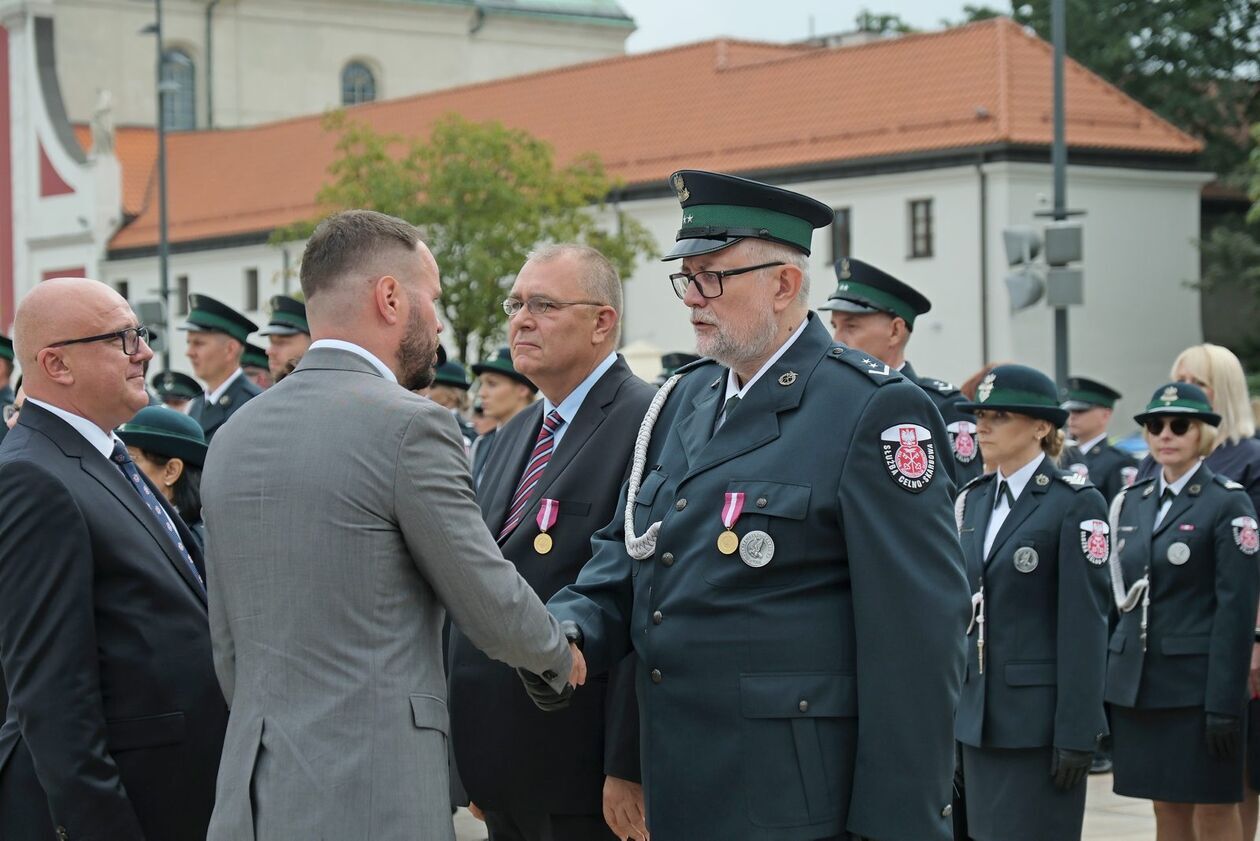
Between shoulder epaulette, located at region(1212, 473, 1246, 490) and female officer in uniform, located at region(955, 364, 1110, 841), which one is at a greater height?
shoulder epaulette, located at region(1212, 473, 1246, 490)

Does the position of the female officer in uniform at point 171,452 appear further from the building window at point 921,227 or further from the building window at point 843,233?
the building window at point 843,233

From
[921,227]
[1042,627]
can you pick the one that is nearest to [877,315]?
[1042,627]

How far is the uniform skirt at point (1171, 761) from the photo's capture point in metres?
8.36

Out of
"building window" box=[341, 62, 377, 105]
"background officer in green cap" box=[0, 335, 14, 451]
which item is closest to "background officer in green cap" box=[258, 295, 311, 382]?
"background officer in green cap" box=[0, 335, 14, 451]

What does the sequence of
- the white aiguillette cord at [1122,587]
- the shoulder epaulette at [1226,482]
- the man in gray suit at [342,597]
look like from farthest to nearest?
1. the white aiguillette cord at [1122,587]
2. the shoulder epaulette at [1226,482]
3. the man in gray suit at [342,597]

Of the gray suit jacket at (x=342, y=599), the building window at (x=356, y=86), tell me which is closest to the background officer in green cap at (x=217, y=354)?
the gray suit jacket at (x=342, y=599)

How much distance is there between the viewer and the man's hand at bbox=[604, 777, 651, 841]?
527cm

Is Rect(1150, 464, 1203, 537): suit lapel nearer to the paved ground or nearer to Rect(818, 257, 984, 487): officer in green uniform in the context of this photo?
Rect(818, 257, 984, 487): officer in green uniform

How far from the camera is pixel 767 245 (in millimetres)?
4910

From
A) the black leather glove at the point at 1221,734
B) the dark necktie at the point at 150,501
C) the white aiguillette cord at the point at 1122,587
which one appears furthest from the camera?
the white aiguillette cord at the point at 1122,587

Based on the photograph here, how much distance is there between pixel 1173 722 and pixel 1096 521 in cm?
172

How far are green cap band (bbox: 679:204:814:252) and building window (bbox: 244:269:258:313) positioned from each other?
2043 inches

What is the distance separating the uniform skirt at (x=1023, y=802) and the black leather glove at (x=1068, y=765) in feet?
0.18

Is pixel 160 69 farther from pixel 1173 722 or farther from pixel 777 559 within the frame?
pixel 777 559
